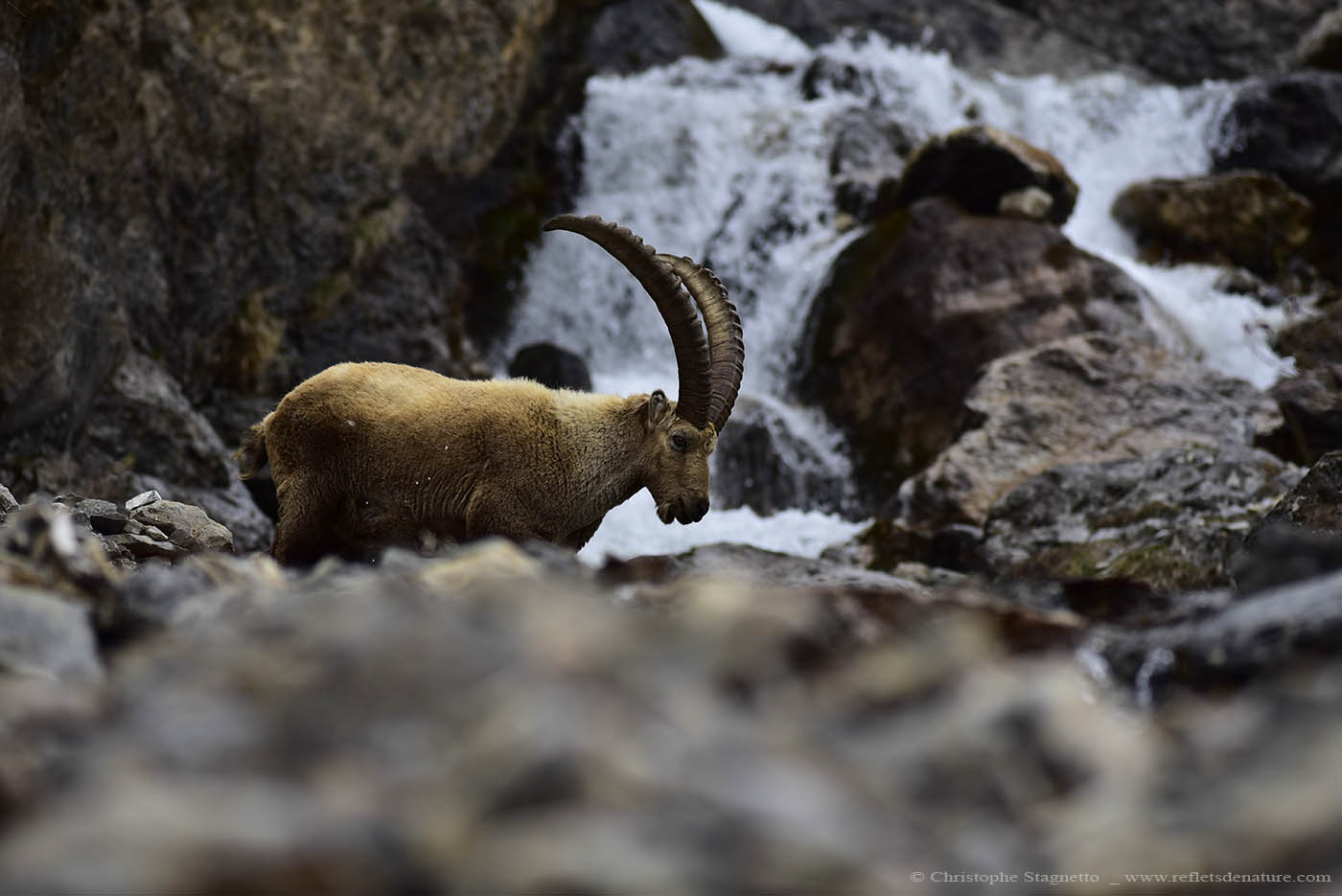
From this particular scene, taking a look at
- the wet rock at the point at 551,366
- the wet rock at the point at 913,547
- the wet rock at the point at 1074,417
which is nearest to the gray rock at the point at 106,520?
the wet rock at the point at 913,547

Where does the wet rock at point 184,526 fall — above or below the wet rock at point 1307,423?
below

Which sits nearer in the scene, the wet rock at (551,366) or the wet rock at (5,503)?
the wet rock at (5,503)

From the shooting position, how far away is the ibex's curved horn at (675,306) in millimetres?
6875

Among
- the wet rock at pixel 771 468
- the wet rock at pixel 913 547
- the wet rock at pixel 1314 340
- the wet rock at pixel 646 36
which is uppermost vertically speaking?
the wet rock at pixel 646 36

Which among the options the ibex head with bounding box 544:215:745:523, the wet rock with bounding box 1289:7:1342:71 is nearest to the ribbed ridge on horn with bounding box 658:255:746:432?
the ibex head with bounding box 544:215:745:523

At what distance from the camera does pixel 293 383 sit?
42.2 feet

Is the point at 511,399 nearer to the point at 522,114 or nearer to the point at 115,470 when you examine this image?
the point at 115,470

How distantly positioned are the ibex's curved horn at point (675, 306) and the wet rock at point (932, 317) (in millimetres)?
7918

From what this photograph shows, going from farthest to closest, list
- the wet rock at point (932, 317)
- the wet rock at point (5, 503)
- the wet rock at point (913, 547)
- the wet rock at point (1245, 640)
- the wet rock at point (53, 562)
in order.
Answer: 1. the wet rock at point (932, 317)
2. the wet rock at point (913, 547)
3. the wet rock at point (5, 503)
4. the wet rock at point (53, 562)
5. the wet rock at point (1245, 640)

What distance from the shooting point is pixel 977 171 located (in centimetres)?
1625

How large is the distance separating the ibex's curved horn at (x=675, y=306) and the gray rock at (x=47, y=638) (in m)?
4.12

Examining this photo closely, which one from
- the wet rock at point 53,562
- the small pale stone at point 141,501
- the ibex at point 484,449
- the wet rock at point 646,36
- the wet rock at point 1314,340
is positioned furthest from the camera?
the wet rock at point 646,36

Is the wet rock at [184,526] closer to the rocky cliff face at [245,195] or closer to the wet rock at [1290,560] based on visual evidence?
the rocky cliff face at [245,195]

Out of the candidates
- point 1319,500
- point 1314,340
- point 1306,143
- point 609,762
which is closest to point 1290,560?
point 609,762
